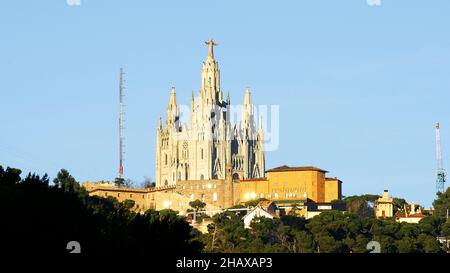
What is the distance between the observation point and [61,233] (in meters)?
73.9

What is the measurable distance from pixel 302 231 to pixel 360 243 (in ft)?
23.5

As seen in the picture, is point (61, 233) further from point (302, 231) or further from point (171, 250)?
point (302, 231)

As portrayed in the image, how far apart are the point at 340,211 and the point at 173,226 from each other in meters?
109

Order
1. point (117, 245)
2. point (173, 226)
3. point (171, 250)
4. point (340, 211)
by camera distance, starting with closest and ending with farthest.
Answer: point (117, 245)
point (171, 250)
point (173, 226)
point (340, 211)
